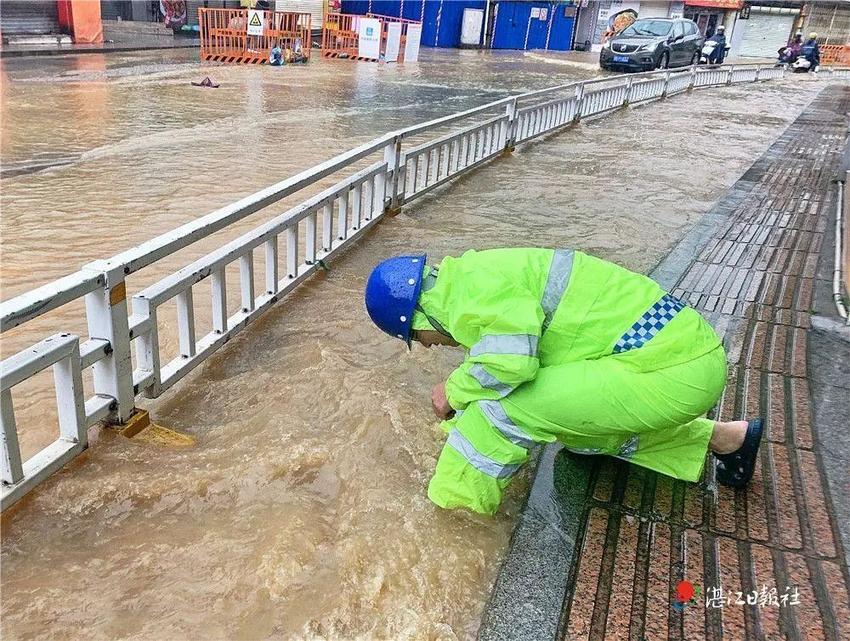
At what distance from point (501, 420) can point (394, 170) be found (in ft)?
13.5

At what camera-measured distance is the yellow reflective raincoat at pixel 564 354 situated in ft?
7.60

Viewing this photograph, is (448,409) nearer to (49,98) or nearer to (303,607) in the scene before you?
(303,607)

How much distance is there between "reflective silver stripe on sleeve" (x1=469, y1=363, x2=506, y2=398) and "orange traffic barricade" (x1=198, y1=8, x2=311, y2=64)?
1825cm

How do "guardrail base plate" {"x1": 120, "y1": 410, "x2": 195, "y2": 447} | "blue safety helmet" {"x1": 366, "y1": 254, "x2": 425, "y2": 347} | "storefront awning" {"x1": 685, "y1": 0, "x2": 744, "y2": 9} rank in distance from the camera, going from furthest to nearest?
"storefront awning" {"x1": 685, "y1": 0, "x2": 744, "y2": 9}, "guardrail base plate" {"x1": 120, "y1": 410, "x2": 195, "y2": 447}, "blue safety helmet" {"x1": 366, "y1": 254, "x2": 425, "y2": 347}

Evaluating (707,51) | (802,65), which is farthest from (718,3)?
(707,51)

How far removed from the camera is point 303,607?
89.4 inches

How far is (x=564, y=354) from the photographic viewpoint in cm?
243

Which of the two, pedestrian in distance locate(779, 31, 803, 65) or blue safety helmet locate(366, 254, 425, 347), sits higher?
pedestrian in distance locate(779, 31, 803, 65)

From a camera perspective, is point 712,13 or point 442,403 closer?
point 442,403

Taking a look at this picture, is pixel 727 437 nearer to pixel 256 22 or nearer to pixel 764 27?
pixel 256 22

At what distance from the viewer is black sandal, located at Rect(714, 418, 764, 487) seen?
8.80 ft

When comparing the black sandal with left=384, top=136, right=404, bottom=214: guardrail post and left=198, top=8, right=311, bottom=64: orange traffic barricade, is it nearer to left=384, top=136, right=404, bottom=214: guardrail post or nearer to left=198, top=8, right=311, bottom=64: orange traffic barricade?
left=384, top=136, right=404, bottom=214: guardrail post

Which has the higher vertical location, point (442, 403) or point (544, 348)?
point (544, 348)

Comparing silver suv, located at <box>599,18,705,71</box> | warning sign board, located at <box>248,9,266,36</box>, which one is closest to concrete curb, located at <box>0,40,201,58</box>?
warning sign board, located at <box>248,9,266,36</box>
